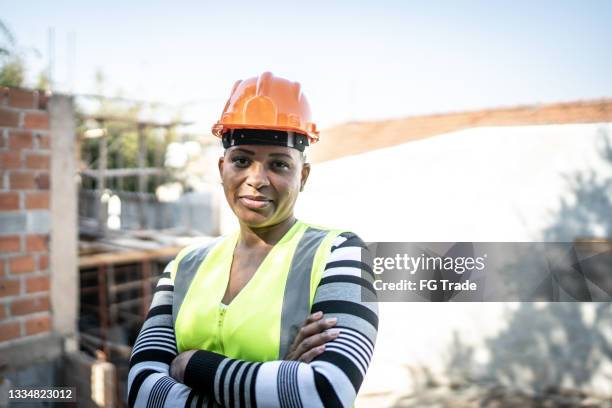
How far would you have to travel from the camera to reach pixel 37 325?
9.07 feet

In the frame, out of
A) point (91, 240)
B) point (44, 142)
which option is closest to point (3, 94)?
point (44, 142)

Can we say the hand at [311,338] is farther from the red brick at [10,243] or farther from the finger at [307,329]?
the red brick at [10,243]

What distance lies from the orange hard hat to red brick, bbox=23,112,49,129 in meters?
1.86

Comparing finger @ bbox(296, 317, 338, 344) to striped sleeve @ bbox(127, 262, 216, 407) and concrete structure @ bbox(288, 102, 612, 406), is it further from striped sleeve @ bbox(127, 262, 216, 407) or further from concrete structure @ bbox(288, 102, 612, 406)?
concrete structure @ bbox(288, 102, 612, 406)

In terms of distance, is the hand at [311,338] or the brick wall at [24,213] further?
the brick wall at [24,213]

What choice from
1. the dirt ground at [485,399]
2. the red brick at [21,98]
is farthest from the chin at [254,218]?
the dirt ground at [485,399]

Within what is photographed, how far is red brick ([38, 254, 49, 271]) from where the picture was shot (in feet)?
9.21

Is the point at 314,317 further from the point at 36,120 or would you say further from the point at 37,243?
the point at 36,120

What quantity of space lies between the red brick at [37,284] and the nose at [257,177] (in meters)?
2.01

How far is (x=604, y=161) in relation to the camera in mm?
5242

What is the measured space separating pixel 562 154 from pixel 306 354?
16.8ft

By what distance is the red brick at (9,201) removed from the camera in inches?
103

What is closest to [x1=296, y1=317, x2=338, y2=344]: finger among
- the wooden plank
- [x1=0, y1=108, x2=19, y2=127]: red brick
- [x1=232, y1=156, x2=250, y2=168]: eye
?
[x1=232, y1=156, x2=250, y2=168]: eye

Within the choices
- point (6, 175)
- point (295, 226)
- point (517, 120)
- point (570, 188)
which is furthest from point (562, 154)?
point (6, 175)
